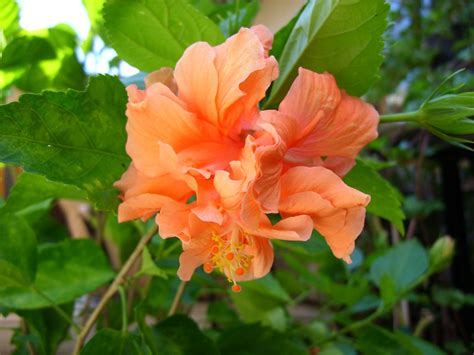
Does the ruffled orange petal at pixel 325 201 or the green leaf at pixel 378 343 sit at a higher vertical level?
the ruffled orange petal at pixel 325 201

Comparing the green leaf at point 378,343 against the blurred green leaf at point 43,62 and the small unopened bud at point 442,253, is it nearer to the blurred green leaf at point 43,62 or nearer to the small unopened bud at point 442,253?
the small unopened bud at point 442,253

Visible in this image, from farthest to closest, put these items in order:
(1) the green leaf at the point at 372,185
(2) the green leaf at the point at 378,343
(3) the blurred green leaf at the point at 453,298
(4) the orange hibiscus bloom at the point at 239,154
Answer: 1. (3) the blurred green leaf at the point at 453,298
2. (2) the green leaf at the point at 378,343
3. (1) the green leaf at the point at 372,185
4. (4) the orange hibiscus bloom at the point at 239,154

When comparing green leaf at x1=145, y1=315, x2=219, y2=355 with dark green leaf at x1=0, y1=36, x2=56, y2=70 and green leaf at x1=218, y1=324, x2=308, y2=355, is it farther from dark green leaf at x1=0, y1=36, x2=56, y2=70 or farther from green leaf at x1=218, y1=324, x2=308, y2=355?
dark green leaf at x1=0, y1=36, x2=56, y2=70

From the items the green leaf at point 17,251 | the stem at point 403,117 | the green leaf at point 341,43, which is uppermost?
the green leaf at point 341,43

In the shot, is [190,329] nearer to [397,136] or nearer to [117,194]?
[117,194]

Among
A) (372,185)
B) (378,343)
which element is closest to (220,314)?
(378,343)

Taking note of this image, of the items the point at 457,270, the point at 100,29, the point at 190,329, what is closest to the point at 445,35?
the point at 457,270

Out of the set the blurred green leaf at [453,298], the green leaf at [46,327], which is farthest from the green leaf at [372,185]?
the blurred green leaf at [453,298]
